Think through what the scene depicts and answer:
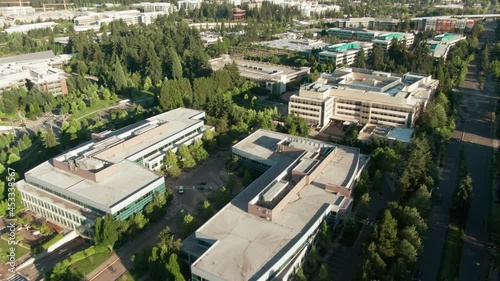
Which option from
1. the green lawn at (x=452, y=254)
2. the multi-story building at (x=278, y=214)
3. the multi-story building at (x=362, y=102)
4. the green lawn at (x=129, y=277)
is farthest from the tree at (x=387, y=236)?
the multi-story building at (x=362, y=102)

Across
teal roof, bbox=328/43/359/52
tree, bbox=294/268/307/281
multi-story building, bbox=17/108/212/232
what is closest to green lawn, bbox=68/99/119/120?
multi-story building, bbox=17/108/212/232

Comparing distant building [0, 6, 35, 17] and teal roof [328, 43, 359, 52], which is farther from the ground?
distant building [0, 6, 35, 17]

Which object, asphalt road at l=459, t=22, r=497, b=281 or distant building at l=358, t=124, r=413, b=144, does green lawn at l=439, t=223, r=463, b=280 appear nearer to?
asphalt road at l=459, t=22, r=497, b=281

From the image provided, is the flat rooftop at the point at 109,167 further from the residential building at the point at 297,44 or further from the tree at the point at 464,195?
the residential building at the point at 297,44

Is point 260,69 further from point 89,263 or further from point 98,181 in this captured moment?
point 89,263

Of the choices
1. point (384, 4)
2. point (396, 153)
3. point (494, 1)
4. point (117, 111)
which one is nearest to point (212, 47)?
point (117, 111)

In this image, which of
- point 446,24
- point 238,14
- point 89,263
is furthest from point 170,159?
point 238,14
